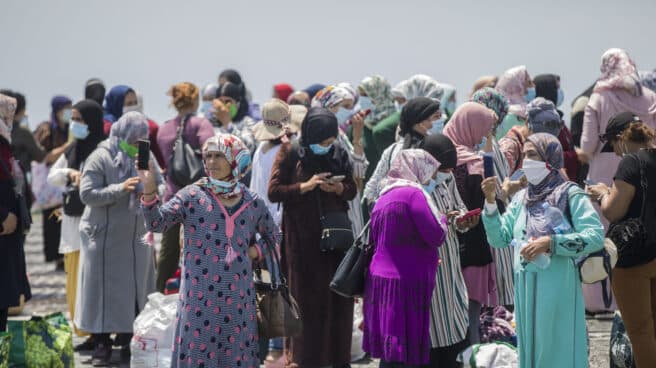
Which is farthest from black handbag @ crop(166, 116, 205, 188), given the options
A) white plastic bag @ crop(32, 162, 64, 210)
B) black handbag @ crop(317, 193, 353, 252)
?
white plastic bag @ crop(32, 162, 64, 210)

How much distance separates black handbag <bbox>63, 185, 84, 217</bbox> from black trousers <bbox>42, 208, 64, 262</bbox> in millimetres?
5577

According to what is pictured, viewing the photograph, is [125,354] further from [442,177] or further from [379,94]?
[379,94]

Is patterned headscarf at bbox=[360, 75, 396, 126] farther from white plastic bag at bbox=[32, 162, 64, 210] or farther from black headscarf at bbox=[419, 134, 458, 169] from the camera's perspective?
white plastic bag at bbox=[32, 162, 64, 210]

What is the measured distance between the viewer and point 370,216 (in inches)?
283

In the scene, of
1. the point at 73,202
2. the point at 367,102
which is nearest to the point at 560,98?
the point at 367,102

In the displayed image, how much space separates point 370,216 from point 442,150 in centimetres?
68

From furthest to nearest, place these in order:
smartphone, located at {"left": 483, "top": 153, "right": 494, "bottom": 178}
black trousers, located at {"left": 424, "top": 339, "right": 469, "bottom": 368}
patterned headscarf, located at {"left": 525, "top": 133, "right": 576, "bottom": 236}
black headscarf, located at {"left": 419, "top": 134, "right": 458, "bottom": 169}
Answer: smartphone, located at {"left": 483, "top": 153, "right": 494, "bottom": 178} < black headscarf, located at {"left": 419, "top": 134, "right": 458, "bottom": 169} < black trousers, located at {"left": 424, "top": 339, "right": 469, "bottom": 368} < patterned headscarf, located at {"left": 525, "top": 133, "right": 576, "bottom": 236}

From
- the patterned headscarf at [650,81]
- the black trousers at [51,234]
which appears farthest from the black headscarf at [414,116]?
the black trousers at [51,234]

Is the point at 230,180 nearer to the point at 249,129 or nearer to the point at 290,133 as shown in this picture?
the point at 290,133

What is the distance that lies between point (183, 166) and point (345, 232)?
7.52ft

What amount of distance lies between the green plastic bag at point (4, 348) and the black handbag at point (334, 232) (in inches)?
91.8

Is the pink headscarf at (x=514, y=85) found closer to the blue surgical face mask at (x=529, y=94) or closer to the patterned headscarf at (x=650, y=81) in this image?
the blue surgical face mask at (x=529, y=94)

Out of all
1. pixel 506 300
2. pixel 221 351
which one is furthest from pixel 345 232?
pixel 221 351

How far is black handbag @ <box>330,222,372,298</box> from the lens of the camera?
259 inches
